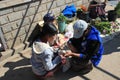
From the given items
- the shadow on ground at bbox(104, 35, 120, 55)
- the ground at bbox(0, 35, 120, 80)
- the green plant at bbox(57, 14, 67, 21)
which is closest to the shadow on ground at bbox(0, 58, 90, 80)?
the ground at bbox(0, 35, 120, 80)

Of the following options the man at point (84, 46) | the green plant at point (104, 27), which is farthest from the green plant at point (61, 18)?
the man at point (84, 46)

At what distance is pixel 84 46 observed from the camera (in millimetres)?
3865

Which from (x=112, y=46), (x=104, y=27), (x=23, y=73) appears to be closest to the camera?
(x=23, y=73)

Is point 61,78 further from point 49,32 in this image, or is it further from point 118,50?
point 118,50

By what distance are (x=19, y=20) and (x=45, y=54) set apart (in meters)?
1.95

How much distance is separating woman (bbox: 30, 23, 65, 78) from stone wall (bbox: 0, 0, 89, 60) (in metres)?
1.49

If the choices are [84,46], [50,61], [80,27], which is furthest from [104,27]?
[50,61]

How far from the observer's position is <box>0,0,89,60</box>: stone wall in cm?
486

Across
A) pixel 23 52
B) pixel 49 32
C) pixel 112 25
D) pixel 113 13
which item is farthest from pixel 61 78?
pixel 113 13

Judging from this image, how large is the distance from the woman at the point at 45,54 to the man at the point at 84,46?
31 centimetres

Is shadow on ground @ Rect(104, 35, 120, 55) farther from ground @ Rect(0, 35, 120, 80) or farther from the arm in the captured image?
the arm

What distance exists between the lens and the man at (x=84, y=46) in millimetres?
3631

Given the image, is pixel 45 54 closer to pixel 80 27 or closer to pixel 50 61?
pixel 50 61

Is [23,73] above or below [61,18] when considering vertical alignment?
below
